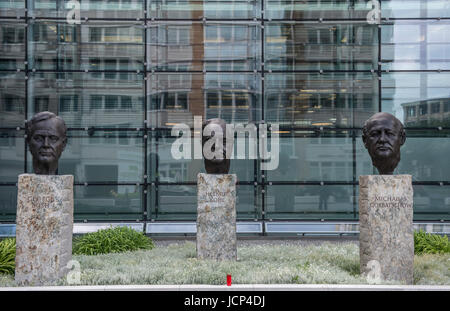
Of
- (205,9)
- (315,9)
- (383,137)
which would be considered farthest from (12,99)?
(383,137)

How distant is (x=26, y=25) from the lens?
44.0 ft

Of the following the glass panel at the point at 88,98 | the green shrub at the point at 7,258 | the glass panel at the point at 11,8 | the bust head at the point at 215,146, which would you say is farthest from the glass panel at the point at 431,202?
the glass panel at the point at 11,8

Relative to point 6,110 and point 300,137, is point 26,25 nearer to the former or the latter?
point 6,110

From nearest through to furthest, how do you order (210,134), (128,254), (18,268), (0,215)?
(18,268) → (210,134) → (128,254) → (0,215)

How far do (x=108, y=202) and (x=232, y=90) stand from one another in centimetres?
475

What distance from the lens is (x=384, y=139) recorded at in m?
7.89

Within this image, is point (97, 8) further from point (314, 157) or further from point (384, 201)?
point (384, 201)

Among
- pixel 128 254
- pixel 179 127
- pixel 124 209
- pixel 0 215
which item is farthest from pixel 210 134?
pixel 0 215

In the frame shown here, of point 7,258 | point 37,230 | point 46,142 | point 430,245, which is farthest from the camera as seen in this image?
point 430,245

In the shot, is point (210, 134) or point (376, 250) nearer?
point (376, 250)

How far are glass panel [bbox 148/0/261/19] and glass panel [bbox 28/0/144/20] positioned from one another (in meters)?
0.48

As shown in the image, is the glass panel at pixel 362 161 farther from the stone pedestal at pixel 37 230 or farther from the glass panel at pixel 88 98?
the stone pedestal at pixel 37 230

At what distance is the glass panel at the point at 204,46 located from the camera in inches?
537

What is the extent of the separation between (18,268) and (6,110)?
7.30m
